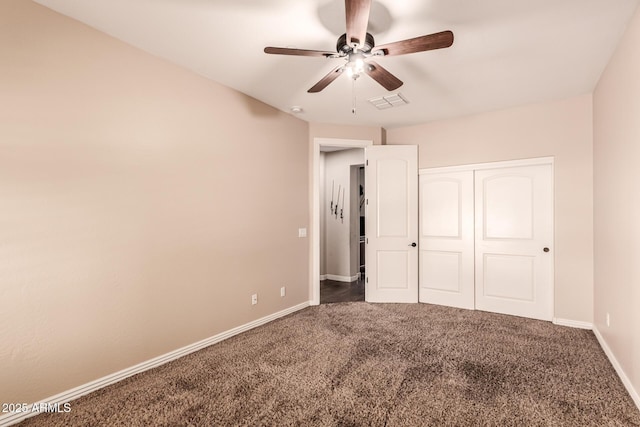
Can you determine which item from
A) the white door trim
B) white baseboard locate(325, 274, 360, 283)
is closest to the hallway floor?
white baseboard locate(325, 274, 360, 283)

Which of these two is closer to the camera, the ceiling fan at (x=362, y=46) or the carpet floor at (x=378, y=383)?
the ceiling fan at (x=362, y=46)

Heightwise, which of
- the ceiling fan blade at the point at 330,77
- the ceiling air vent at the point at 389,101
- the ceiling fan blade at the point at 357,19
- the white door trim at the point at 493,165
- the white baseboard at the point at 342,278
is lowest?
the white baseboard at the point at 342,278

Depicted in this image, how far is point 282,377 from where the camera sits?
253cm

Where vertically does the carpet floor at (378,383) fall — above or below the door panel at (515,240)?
below

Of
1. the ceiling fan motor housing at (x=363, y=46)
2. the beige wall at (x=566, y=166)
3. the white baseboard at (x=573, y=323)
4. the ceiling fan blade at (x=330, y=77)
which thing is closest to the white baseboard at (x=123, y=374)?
the ceiling fan blade at (x=330, y=77)

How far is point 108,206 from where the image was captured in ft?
8.16

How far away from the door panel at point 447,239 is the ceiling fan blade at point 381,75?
7.80ft

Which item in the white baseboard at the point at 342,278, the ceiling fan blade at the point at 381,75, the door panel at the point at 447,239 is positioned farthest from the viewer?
the white baseboard at the point at 342,278

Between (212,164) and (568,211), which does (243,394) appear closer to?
(212,164)

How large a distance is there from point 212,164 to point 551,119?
13.1 ft

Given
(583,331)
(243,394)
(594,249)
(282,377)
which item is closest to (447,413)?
(282,377)

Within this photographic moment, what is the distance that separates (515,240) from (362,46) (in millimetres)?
3287

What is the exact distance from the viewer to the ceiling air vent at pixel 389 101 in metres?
3.78

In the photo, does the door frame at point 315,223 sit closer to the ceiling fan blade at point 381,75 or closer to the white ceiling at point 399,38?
the white ceiling at point 399,38
